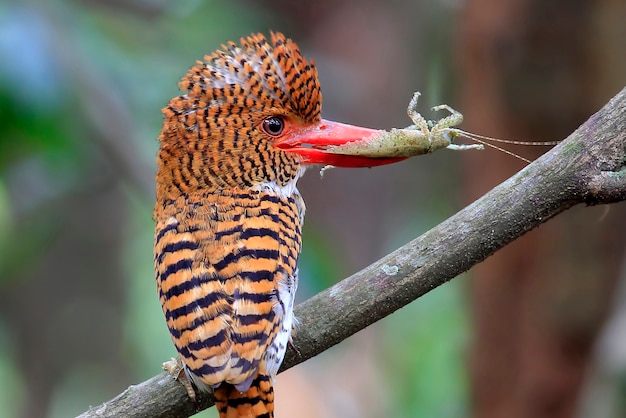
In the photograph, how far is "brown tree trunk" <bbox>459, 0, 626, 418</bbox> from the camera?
464 centimetres

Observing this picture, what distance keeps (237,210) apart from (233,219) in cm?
7

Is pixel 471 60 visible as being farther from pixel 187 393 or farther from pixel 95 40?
pixel 187 393

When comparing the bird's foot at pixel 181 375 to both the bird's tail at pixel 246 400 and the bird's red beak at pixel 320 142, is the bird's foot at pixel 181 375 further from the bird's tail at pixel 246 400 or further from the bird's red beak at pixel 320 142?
the bird's red beak at pixel 320 142

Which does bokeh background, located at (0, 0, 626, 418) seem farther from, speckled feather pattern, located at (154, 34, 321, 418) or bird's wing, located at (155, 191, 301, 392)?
bird's wing, located at (155, 191, 301, 392)

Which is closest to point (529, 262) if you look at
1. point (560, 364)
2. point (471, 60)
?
point (560, 364)

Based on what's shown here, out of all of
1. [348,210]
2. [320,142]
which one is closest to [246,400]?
[320,142]

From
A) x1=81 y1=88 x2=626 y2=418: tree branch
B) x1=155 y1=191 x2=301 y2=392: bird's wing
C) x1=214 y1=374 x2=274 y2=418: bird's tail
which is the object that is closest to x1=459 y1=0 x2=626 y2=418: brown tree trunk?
x1=81 y1=88 x2=626 y2=418: tree branch

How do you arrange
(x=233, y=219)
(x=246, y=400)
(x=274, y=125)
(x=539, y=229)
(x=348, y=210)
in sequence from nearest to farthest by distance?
(x=246, y=400), (x=233, y=219), (x=274, y=125), (x=539, y=229), (x=348, y=210)

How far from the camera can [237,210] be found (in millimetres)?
2818

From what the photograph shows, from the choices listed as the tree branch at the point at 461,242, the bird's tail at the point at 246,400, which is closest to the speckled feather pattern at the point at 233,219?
the bird's tail at the point at 246,400

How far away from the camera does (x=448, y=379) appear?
6.53 meters

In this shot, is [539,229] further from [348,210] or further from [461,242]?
[461,242]

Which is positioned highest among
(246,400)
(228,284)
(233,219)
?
(233,219)

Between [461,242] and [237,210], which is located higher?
[237,210]
